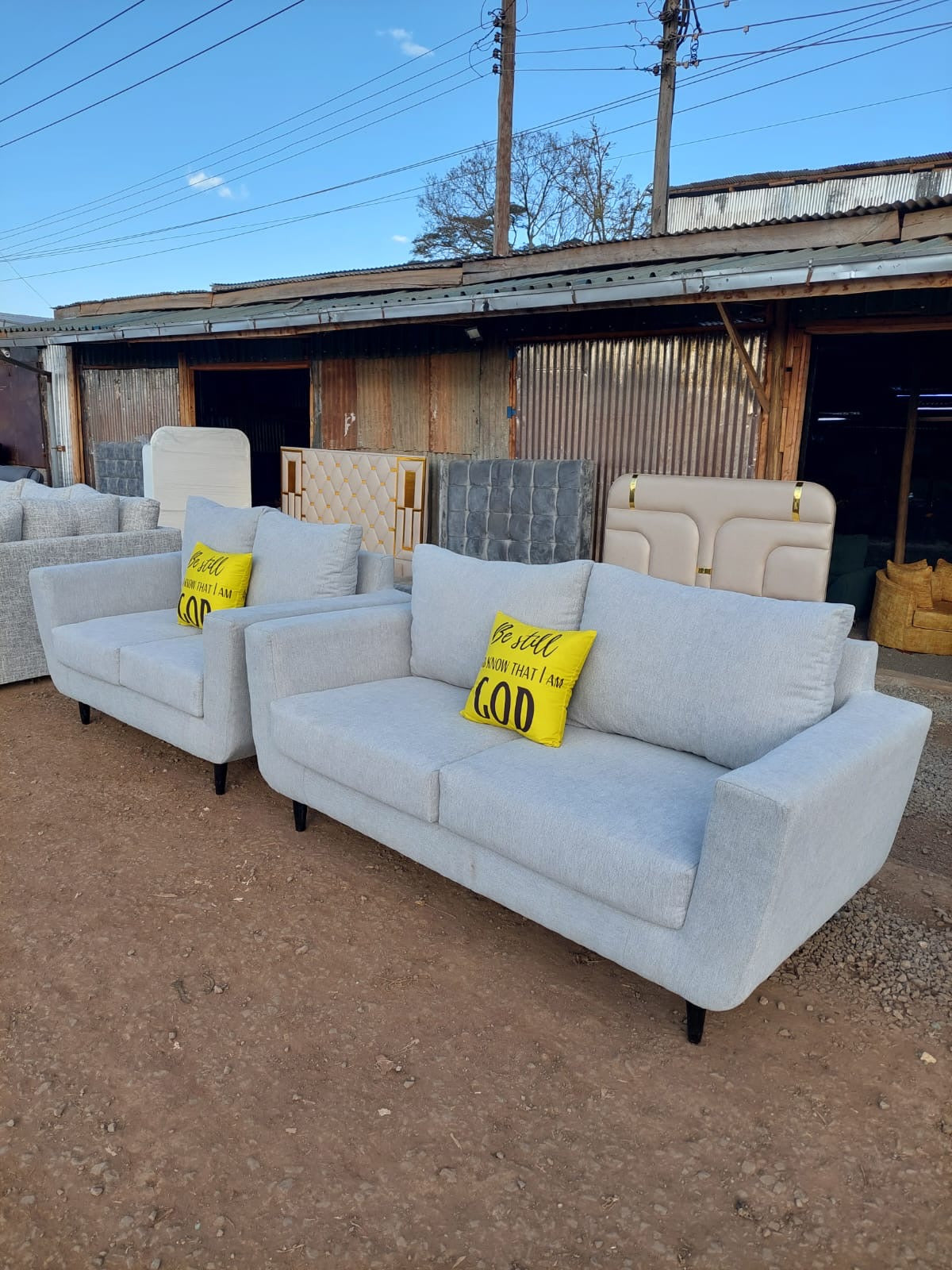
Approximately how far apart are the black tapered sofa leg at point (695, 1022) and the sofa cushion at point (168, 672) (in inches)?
78.1

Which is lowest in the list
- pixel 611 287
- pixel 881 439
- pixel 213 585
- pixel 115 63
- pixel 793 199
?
pixel 213 585

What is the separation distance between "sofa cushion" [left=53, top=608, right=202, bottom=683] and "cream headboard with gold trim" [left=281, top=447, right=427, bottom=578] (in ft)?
10.7

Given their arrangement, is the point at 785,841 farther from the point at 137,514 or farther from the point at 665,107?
the point at 665,107

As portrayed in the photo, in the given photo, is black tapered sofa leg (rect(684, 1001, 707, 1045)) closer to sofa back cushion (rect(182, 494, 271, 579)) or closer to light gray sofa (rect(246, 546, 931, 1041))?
light gray sofa (rect(246, 546, 931, 1041))

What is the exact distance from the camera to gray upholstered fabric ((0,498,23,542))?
448 cm

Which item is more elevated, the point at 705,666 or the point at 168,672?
the point at 705,666

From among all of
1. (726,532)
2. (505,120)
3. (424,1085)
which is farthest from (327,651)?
(505,120)

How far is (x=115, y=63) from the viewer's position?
13.2 metres

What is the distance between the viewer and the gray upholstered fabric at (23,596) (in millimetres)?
4344

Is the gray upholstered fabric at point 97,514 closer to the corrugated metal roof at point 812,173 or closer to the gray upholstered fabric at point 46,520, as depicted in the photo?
the gray upholstered fabric at point 46,520

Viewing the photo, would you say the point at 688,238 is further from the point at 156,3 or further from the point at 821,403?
the point at 156,3

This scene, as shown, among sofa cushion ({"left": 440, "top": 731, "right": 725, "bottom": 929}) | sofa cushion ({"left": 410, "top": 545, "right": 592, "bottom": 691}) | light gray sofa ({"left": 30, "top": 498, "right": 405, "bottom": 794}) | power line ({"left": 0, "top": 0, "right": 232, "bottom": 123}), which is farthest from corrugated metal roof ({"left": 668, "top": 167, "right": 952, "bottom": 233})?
sofa cushion ({"left": 440, "top": 731, "right": 725, "bottom": 929})

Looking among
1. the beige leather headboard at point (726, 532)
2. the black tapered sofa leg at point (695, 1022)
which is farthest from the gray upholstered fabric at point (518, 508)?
the black tapered sofa leg at point (695, 1022)

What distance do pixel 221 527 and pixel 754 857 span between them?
119 inches
